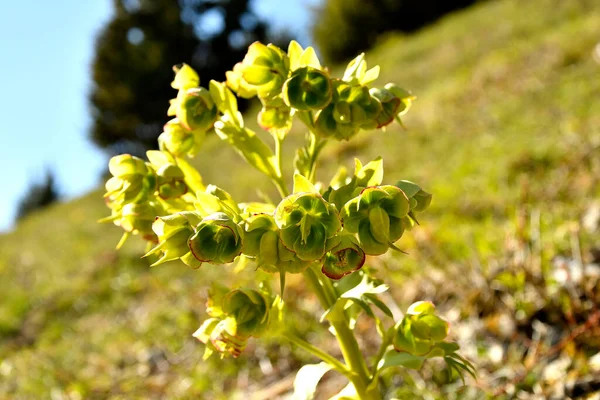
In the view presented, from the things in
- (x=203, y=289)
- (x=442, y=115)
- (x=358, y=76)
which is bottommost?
(x=442, y=115)

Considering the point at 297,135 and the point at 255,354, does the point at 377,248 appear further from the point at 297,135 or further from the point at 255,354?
the point at 297,135

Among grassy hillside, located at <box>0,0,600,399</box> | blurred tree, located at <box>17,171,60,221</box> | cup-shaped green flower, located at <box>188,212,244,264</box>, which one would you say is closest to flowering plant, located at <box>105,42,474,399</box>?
cup-shaped green flower, located at <box>188,212,244,264</box>

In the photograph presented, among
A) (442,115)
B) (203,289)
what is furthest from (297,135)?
(203,289)

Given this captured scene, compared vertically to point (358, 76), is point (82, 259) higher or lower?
lower

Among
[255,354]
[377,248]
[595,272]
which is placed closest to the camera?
[377,248]

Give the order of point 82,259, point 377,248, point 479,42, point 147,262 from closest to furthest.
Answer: point 377,248, point 147,262, point 82,259, point 479,42

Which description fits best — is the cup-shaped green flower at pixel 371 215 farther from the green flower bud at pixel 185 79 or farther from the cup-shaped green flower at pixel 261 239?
the green flower bud at pixel 185 79

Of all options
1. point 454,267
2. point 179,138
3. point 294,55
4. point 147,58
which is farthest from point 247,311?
point 147,58
